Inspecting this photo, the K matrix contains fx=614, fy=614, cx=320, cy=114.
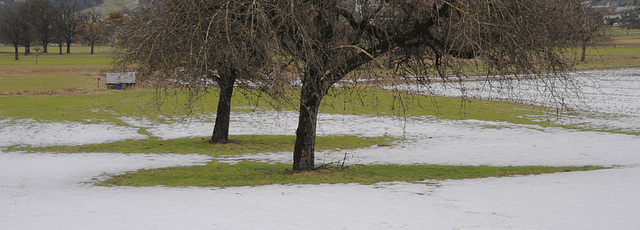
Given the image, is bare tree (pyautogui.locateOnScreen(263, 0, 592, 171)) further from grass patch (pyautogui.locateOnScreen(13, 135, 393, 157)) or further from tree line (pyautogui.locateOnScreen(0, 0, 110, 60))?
tree line (pyautogui.locateOnScreen(0, 0, 110, 60))

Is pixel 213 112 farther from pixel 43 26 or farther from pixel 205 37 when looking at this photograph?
pixel 43 26

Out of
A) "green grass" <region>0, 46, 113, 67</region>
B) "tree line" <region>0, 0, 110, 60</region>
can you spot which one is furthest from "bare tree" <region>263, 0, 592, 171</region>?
"tree line" <region>0, 0, 110, 60</region>

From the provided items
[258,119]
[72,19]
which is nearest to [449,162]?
[258,119]

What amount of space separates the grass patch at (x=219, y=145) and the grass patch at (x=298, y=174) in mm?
3743

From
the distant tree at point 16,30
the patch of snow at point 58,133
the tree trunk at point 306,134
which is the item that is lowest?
the patch of snow at point 58,133

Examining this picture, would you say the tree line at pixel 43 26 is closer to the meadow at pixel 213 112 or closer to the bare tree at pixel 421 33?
the meadow at pixel 213 112

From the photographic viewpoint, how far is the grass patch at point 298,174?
15.4 m

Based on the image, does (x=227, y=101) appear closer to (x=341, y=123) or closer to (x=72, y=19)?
(x=341, y=123)

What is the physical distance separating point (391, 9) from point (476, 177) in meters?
5.07

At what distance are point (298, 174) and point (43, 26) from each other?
119 m

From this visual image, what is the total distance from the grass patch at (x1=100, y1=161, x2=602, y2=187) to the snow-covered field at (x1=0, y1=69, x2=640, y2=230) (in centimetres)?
76

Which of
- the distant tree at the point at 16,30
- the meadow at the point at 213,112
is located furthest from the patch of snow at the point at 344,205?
the distant tree at the point at 16,30

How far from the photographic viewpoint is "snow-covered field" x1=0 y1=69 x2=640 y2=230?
1080cm

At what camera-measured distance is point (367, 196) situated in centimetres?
1305
